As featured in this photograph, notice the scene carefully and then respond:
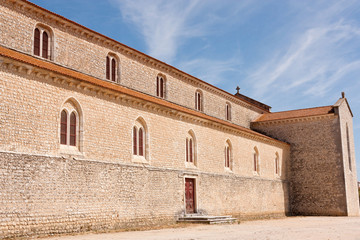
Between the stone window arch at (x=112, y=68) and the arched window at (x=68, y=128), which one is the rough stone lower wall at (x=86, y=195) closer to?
the arched window at (x=68, y=128)

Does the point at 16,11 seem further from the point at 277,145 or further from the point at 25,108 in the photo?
the point at 277,145

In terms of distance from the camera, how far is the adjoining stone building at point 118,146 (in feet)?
56.1

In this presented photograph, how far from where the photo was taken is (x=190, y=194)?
2677 cm

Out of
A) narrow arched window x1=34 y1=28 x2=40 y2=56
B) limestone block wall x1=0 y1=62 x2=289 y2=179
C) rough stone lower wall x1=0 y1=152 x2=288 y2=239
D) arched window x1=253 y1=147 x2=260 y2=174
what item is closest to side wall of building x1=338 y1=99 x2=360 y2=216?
arched window x1=253 y1=147 x2=260 y2=174

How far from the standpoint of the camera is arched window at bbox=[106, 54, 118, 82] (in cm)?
2581

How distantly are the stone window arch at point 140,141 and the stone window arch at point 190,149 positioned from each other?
13.8 ft

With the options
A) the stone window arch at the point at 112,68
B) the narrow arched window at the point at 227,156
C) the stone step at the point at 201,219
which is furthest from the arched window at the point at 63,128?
the narrow arched window at the point at 227,156

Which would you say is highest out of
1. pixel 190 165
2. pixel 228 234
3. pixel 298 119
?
pixel 298 119

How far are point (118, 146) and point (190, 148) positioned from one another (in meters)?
7.03

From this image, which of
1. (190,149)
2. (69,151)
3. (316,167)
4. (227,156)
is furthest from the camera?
(316,167)

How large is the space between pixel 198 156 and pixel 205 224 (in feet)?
16.4

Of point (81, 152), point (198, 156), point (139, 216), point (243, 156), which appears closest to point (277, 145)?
point (243, 156)

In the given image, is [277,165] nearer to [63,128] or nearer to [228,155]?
[228,155]

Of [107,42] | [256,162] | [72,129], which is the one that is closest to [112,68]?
[107,42]
